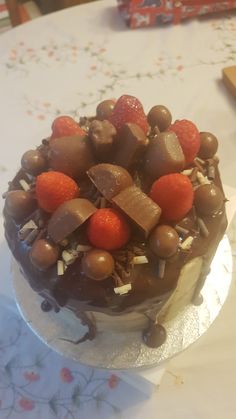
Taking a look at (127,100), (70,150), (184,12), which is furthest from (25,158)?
(184,12)

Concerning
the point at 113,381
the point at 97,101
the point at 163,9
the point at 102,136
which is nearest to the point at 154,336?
the point at 113,381

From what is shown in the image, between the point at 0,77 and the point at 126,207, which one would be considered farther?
the point at 0,77

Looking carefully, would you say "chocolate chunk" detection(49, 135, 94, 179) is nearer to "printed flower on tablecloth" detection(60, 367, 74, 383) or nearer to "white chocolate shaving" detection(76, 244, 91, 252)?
"white chocolate shaving" detection(76, 244, 91, 252)

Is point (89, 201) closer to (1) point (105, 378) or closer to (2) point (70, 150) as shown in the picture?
(2) point (70, 150)

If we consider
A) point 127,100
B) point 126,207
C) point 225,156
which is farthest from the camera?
point 225,156

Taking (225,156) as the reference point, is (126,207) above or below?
above

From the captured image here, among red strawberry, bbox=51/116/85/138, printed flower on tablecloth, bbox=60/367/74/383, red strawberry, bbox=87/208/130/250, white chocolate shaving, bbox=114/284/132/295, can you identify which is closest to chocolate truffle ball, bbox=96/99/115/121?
red strawberry, bbox=51/116/85/138

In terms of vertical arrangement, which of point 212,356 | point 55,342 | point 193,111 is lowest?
point 212,356
